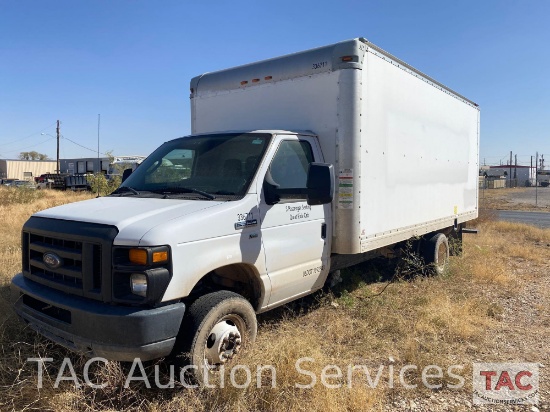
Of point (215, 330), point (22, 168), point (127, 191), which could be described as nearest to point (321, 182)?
point (215, 330)

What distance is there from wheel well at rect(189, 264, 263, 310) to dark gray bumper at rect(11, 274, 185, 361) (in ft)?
2.41

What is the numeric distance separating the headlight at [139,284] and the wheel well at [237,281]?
33.7 inches

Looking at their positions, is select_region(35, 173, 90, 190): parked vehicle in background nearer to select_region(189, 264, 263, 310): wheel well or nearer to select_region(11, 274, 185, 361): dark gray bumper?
select_region(189, 264, 263, 310): wheel well

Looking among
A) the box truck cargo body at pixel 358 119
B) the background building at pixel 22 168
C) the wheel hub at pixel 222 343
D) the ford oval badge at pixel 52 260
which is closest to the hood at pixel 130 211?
the ford oval badge at pixel 52 260

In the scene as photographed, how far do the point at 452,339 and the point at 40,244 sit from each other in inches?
163

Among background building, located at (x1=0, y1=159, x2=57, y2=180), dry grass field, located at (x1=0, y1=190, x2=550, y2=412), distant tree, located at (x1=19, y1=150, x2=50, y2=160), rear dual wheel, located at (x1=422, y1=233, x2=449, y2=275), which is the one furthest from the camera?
distant tree, located at (x1=19, y1=150, x2=50, y2=160)

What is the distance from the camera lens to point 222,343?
140 inches

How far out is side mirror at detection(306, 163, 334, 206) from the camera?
3762mm

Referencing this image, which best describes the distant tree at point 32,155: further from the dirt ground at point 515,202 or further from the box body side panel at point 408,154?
the box body side panel at point 408,154

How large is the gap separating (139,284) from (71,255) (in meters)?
0.67

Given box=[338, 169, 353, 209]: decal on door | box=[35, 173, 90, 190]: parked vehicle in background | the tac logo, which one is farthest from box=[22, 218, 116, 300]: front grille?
box=[35, 173, 90, 190]: parked vehicle in background

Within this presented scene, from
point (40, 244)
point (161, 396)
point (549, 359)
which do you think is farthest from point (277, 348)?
point (549, 359)

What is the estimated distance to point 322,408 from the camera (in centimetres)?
310

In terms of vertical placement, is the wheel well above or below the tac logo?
above
